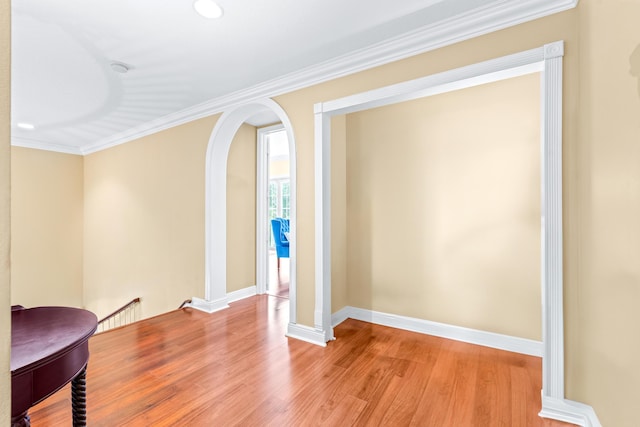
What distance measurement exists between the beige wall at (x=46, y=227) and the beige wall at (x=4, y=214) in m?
6.01

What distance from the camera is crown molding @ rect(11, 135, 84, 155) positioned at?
4.81 metres

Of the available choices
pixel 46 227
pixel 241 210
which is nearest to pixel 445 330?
pixel 241 210

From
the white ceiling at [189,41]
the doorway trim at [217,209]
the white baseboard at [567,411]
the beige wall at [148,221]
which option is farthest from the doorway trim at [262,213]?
the white baseboard at [567,411]

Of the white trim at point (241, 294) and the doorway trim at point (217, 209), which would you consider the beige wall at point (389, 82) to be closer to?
the doorway trim at point (217, 209)

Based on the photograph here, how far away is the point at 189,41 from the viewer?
2.23 metres

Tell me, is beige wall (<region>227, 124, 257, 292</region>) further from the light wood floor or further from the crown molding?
the crown molding

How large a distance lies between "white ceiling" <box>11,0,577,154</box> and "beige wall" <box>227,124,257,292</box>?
2.84 ft

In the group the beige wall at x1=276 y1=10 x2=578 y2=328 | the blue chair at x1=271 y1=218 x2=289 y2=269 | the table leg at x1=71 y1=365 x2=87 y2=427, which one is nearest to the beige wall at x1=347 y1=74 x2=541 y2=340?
the beige wall at x1=276 y1=10 x2=578 y2=328

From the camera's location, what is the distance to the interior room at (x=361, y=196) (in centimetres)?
150

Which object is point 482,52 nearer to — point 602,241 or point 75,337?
point 602,241

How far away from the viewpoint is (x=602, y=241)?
1412mm

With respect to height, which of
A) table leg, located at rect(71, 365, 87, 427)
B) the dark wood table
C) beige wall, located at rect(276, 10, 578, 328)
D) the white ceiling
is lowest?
table leg, located at rect(71, 365, 87, 427)

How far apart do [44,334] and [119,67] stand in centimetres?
238

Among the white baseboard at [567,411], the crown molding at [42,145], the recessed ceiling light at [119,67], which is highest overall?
the recessed ceiling light at [119,67]
